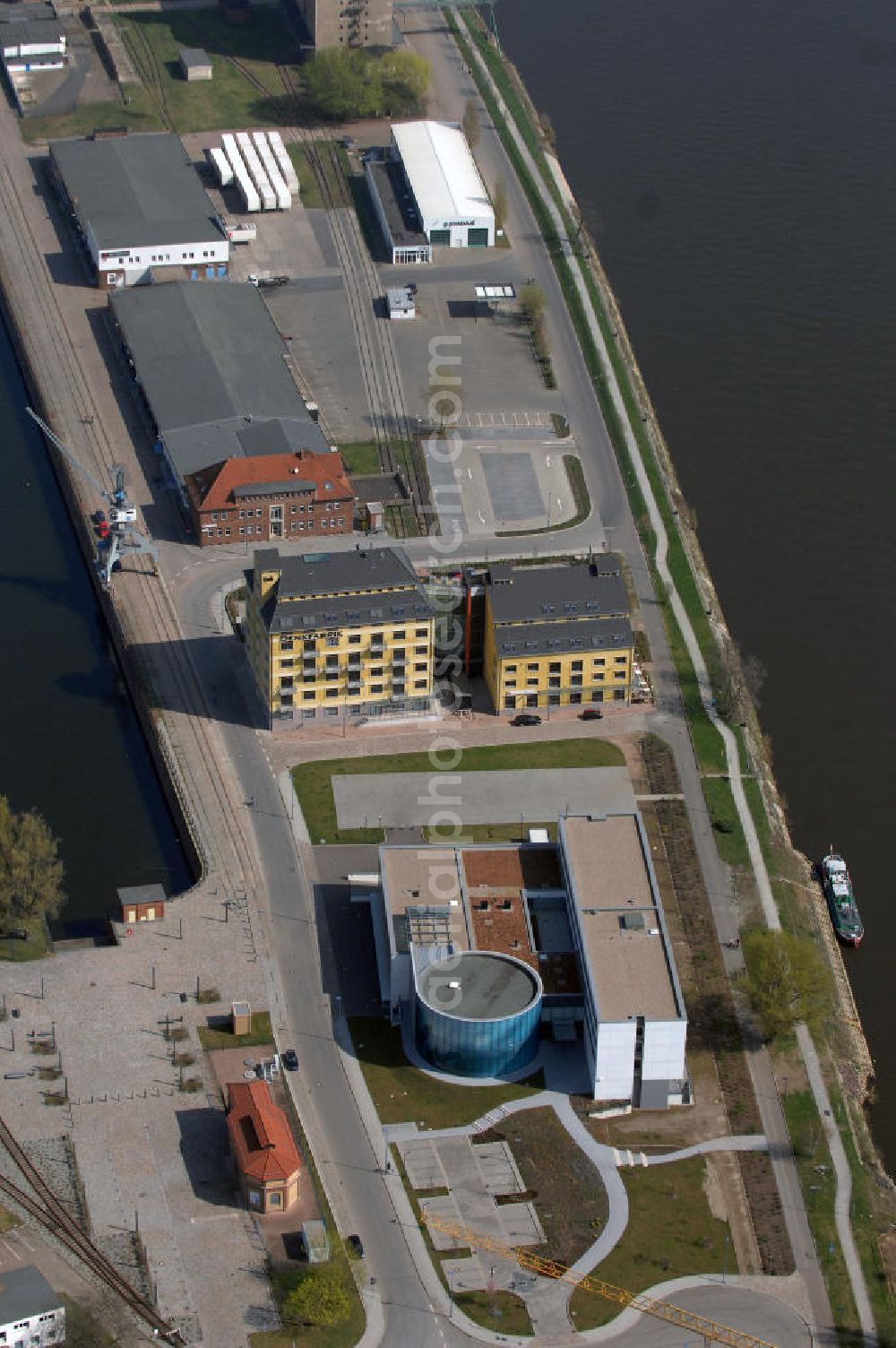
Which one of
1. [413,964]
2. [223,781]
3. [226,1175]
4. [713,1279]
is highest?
[223,781]

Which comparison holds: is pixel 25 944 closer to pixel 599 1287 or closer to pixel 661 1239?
pixel 599 1287

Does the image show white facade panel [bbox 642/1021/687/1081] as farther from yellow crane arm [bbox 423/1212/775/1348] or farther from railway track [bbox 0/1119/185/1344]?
railway track [bbox 0/1119/185/1344]

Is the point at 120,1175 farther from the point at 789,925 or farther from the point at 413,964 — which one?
the point at 789,925

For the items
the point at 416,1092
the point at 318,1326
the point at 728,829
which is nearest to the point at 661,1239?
the point at 416,1092

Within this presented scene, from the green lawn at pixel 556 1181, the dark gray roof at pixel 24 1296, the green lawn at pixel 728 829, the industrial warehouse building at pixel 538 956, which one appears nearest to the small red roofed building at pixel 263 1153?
the industrial warehouse building at pixel 538 956

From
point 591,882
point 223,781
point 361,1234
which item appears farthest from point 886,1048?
point 223,781

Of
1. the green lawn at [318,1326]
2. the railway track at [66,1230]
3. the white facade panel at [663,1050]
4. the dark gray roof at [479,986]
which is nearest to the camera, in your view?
the green lawn at [318,1326]

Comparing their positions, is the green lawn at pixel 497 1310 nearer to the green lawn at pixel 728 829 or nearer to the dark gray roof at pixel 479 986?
the dark gray roof at pixel 479 986

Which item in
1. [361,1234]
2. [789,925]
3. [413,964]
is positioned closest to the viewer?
[361,1234]
